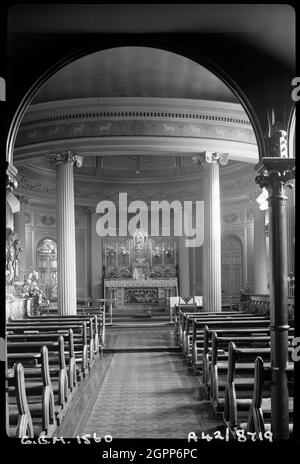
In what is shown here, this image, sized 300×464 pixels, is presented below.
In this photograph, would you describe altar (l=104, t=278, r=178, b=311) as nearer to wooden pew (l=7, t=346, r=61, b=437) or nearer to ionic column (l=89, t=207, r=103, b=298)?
ionic column (l=89, t=207, r=103, b=298)

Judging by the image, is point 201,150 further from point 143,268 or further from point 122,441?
point 122,441

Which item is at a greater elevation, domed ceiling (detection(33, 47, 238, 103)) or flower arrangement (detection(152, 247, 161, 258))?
domed ceiling (detection(33, 47, 238, 103))

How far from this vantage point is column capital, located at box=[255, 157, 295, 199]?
15.5ft

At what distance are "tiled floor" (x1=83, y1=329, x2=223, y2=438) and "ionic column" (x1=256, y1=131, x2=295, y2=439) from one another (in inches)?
54.6

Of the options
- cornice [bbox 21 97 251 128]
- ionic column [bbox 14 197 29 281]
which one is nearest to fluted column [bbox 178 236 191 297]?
ionic column [bbox 14 197 29 281]

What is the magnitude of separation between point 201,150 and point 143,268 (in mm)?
8309

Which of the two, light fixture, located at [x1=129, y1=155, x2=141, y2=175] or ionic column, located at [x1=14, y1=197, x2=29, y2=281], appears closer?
ionic column, located at [x1=14, y1=197, x2=29, y2=281]

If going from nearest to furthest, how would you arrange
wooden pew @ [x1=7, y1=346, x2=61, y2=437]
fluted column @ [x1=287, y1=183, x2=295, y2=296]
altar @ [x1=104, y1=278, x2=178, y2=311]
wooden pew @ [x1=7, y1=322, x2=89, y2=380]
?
wooden pew @ [x1=7, y1=346, x2=61, y2=437], wooden pew @ [x1=7, y1=322, x2=89, y2=380], fluted column @ [x1=287, y1=183, x2=295, y2=296], altar @ [x1=104, y1=278, x2=178, y2=311]

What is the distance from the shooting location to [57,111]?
12883mm

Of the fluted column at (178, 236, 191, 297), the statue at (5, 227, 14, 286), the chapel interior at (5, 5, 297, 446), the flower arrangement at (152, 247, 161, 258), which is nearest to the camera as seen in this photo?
the chapel interior at (5, 5, 297, 446)

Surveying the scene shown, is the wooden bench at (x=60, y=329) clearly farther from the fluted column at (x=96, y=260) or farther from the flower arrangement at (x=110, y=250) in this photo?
the flower arrangement at (x=110, y=250)

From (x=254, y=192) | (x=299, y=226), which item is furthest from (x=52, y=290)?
(x=299, y=226)

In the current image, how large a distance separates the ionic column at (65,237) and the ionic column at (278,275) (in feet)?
28.3

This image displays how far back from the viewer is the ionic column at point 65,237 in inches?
509
